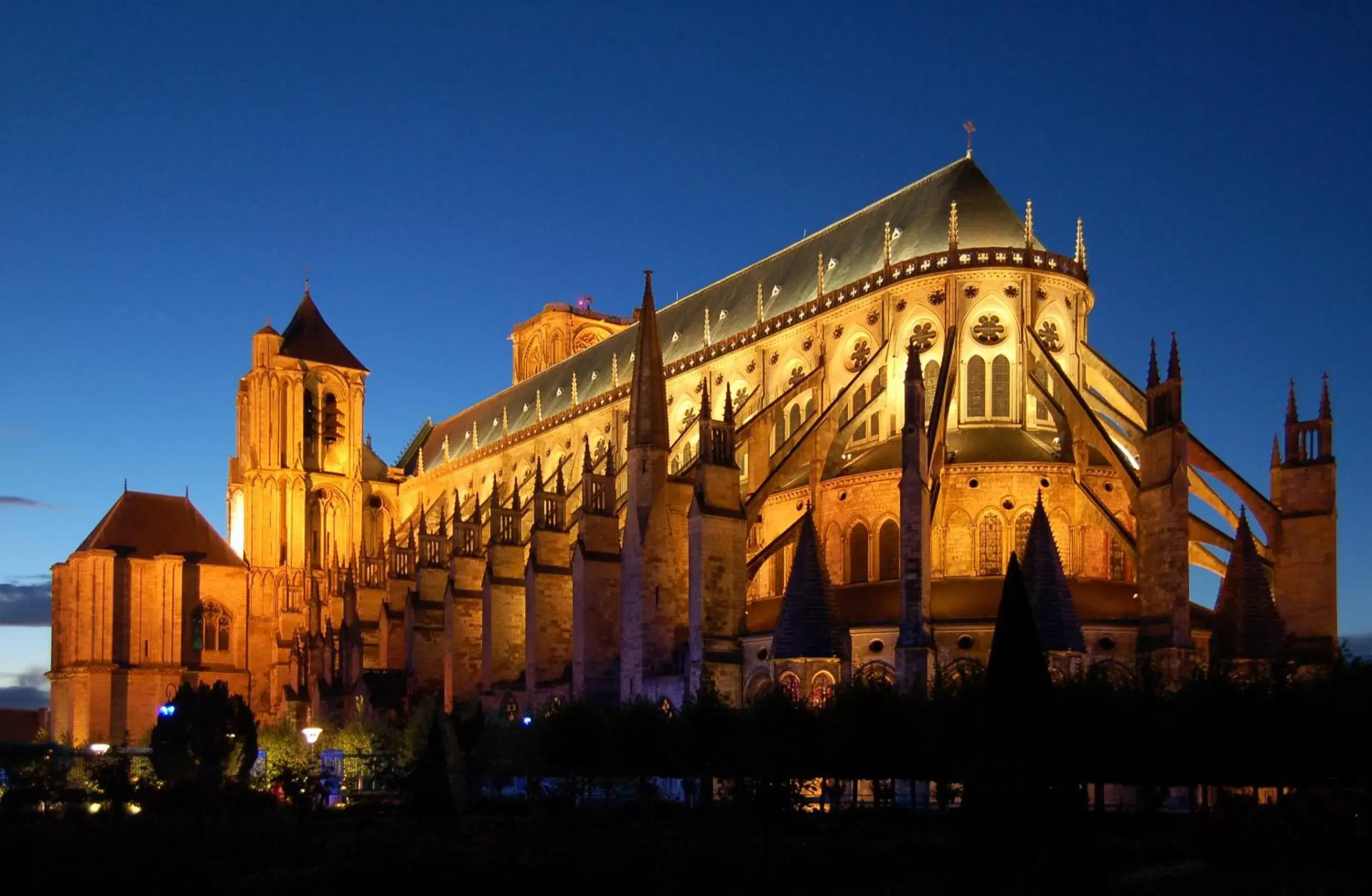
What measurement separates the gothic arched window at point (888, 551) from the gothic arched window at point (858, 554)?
507 mm

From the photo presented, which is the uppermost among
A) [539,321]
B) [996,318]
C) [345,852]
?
[539,321]

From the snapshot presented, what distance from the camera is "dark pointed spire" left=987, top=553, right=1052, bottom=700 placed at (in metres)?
19.0

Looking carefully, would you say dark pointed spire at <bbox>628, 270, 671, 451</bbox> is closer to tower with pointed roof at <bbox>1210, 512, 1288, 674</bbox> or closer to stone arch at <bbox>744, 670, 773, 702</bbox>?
stone arch at <bbox>744, 670, 773, 702</bbox>

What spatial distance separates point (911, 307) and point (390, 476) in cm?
4586

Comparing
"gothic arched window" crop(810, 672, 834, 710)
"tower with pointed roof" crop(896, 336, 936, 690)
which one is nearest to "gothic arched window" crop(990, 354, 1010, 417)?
"tower with pointed roof" crop(896, 336, 936, 690)

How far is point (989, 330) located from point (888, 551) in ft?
27.8

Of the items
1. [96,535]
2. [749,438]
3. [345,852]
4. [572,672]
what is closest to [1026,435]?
[749,438]

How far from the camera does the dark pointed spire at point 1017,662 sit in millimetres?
19016

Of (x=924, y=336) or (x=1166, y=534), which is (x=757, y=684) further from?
(x=924, y=336)

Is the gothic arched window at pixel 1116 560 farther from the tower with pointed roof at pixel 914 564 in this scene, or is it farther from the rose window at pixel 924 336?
the rose window at pixel 924 336

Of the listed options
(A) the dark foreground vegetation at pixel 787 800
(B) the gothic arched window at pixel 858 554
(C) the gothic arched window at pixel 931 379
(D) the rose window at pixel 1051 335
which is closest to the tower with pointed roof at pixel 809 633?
(A) the dark foreground vegetation at pixel 787 800

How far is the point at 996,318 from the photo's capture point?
51094 mm

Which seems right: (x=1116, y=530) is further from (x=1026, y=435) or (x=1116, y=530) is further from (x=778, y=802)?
(x=778, y=802)

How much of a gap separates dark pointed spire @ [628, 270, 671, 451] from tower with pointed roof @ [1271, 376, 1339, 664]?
1791cm
